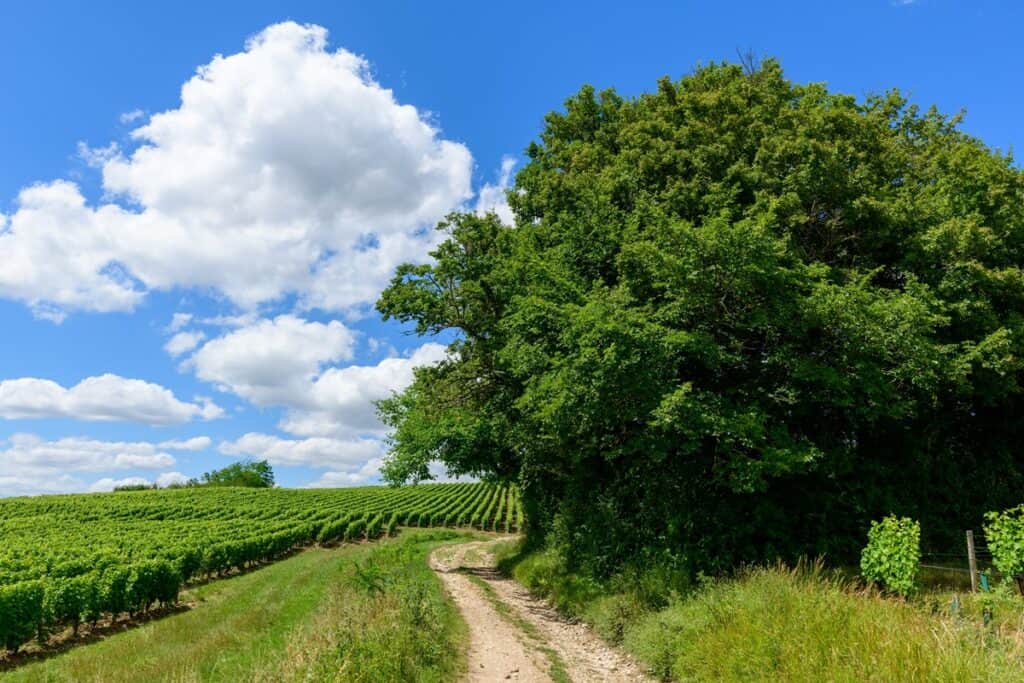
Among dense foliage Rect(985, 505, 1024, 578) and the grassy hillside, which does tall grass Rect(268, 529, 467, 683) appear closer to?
the grassy hillside

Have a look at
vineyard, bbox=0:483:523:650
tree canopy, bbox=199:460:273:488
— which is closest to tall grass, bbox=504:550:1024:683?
vineyard, bbox=0:483:523:650

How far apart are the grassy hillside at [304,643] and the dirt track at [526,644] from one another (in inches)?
23.4

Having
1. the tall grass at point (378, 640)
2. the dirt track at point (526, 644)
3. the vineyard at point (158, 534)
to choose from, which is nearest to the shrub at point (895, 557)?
the dirt track at point (526, 644)

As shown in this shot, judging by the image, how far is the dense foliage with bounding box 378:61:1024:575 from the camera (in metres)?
14.5

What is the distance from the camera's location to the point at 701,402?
14.5m

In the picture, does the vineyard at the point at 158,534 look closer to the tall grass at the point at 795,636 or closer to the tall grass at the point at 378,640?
the tall grass at the point at 378,640

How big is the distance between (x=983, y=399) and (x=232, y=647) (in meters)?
23.5

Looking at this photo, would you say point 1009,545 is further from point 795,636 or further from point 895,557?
point 795,636

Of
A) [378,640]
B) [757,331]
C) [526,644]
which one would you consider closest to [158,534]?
[526,644]

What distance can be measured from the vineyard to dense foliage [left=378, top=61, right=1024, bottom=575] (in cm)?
1394

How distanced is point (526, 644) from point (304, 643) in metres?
5.16

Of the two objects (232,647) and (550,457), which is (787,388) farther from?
(232,647)

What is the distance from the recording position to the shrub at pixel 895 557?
11016mm

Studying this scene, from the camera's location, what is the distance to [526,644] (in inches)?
488
